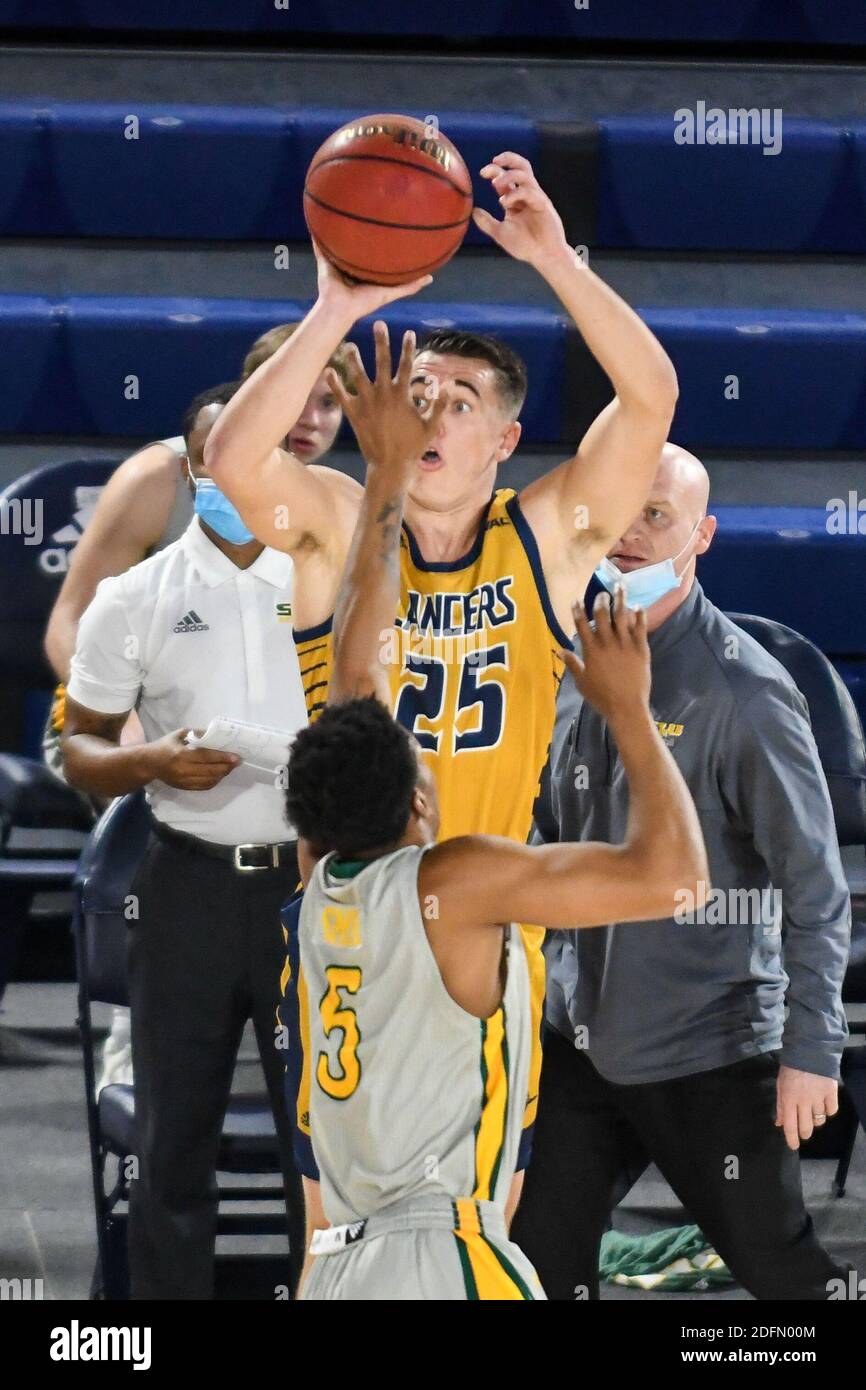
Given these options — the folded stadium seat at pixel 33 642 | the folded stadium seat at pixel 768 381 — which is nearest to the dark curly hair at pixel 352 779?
the folded stadium seat at pixel 33 642

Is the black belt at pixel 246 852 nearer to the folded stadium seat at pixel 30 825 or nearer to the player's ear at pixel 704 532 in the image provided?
the player's ear at pixel 704 532

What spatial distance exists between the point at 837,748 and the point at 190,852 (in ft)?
4.94

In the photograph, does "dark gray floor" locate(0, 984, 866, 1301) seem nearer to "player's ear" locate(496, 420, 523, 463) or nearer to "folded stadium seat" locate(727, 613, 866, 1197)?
"folded stadium seat" locate(727, 613, 866, 1197)

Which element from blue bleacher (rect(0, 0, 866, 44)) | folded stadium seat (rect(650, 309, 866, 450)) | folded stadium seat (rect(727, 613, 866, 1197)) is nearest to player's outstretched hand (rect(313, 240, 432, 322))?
folded stadium seat (rect(727, 613, 866, 1197))

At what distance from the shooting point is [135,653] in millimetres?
3516

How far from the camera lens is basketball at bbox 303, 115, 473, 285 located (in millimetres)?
2904

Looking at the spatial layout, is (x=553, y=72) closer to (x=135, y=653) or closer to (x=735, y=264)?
(x=735, y=264)

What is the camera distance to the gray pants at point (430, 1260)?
92.4 inches

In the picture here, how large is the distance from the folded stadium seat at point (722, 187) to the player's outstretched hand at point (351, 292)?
3922 millimetres

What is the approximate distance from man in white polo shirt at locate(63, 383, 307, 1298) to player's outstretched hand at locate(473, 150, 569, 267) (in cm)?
97

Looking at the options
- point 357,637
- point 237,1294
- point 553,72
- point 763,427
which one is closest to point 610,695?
point 357,637

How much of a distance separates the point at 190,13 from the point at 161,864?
176 inches

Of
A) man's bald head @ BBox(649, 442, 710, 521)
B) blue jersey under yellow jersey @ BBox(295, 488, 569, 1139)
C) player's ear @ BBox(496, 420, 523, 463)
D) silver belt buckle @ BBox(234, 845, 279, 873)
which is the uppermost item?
player's ear @ BBox(496, 420, 523, 463)

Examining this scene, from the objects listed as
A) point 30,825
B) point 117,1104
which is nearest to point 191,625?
point 117,1104
